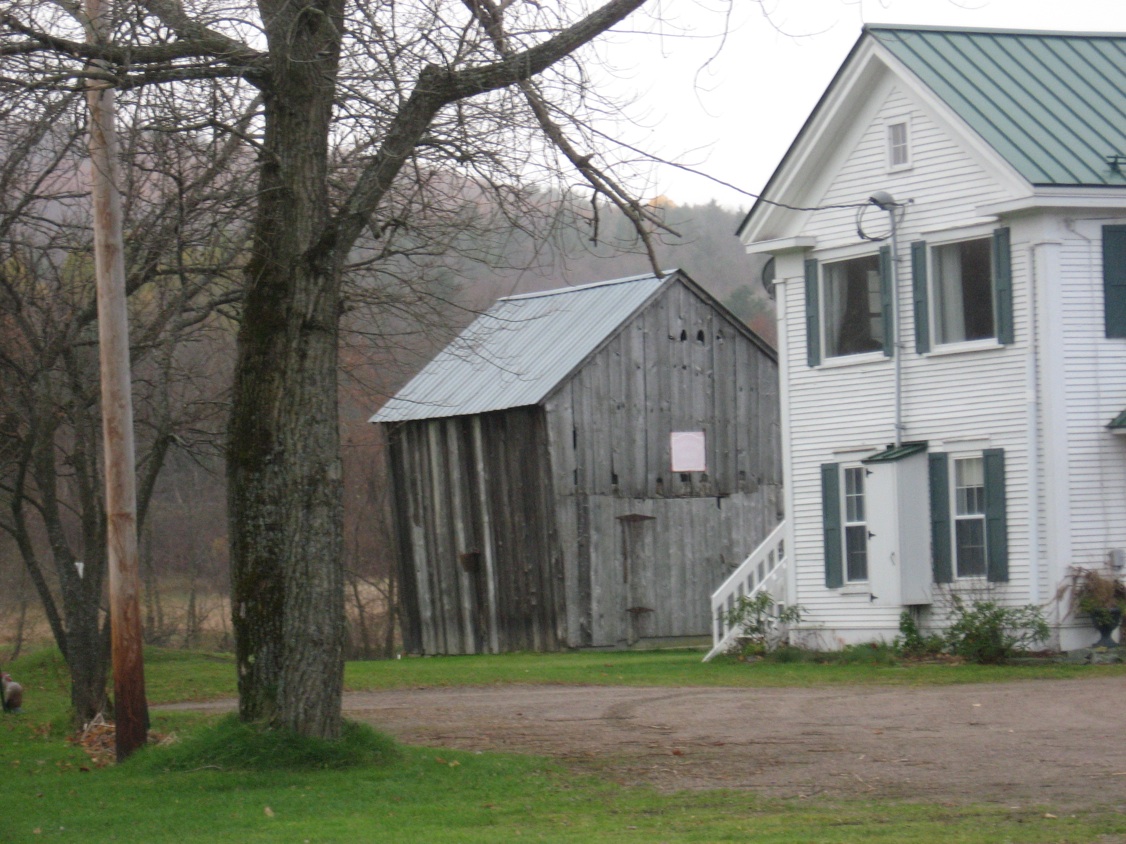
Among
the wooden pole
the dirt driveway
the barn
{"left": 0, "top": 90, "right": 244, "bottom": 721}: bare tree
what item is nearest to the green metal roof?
the dirt driveway

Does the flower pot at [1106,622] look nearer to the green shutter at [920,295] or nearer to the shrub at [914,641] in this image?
the shrub at [914,641]

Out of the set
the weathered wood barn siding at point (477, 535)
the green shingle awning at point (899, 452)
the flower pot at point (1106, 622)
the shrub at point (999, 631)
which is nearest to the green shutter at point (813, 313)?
the green shingle awning at point (899, 452)

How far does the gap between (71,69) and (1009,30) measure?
15.3 meters

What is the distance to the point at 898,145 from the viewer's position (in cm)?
2011

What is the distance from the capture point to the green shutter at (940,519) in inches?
757

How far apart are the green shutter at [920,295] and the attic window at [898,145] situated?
1184 mm

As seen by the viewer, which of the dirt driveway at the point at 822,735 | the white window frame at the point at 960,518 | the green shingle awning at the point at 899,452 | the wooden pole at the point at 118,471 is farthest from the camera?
the green shingle awning at the point at 899,452

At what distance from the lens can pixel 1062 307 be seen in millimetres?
18156

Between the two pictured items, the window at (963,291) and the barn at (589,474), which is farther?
the barn at (589,474)

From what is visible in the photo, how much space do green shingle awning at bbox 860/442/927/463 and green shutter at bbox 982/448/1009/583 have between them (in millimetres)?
988

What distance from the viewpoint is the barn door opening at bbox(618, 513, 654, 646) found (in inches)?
1056

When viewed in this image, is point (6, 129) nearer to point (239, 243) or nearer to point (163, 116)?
point (163, 116)

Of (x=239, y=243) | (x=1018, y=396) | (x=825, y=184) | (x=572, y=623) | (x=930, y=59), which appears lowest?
(x=572, y=623)

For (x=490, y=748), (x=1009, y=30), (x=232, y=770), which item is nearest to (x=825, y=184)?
(x=1009, y=30)
